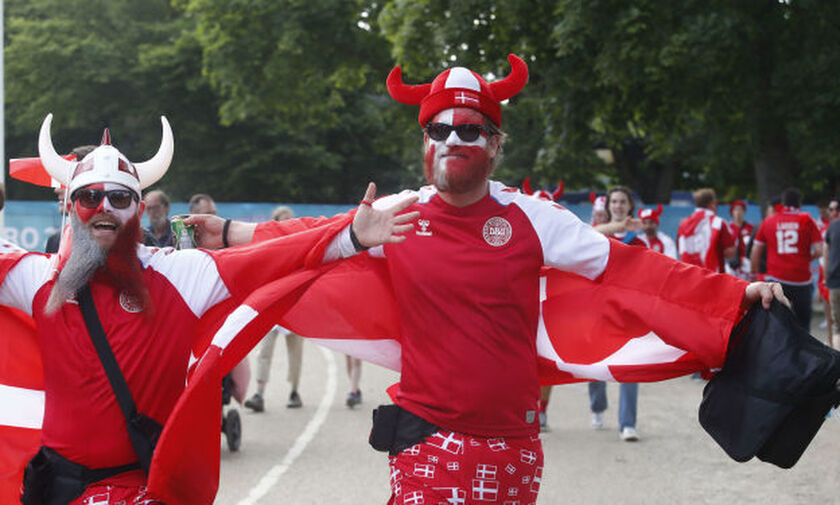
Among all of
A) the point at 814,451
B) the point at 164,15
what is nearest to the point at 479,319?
the point at 814,451

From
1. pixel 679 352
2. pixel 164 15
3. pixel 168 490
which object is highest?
pixel 164 15

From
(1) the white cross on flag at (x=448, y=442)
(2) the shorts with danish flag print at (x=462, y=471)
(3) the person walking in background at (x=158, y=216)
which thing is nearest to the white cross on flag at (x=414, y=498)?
(2) the shorts with danish flag print at (x=462, y=471)

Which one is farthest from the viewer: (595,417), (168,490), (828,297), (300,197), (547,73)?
(300,197)

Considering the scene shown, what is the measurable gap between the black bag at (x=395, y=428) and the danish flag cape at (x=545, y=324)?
51cm

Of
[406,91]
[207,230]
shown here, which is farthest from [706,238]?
[207,230]

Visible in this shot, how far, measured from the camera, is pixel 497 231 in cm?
418

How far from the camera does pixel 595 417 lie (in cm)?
1027

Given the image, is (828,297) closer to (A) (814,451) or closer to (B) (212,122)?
(A) (814,451)

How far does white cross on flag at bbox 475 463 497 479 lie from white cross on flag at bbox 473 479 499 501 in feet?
0.05

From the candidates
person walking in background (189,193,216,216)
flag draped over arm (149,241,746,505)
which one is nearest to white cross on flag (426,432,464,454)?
flag draped over arm (149,241,746,505)

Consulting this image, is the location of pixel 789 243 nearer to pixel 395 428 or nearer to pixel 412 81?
pixel 395 428

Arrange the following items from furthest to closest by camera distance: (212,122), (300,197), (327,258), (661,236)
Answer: (300,197) → (212,122) → (661,236) → (327,258)

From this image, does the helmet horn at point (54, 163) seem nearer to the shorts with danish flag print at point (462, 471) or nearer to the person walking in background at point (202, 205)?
the shorts with danish flag print at point (462, 471)

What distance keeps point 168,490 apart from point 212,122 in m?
37.0
